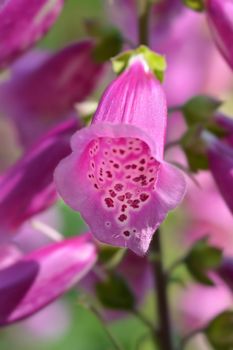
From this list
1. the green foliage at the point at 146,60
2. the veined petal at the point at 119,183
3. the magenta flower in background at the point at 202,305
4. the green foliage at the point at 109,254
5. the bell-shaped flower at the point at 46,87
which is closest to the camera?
the veined petal at the point at 119,183

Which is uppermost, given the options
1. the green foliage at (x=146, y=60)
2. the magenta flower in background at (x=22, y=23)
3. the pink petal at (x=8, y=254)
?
the magenta flower in background at (x=22, y=23)

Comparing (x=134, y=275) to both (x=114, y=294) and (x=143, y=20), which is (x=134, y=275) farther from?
(x=143, y=20)

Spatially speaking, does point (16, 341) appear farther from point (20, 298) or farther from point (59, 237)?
point (20, 298)

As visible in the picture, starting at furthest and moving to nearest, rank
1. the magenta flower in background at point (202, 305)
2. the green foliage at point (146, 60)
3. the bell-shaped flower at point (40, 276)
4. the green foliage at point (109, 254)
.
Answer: the magenta flower in background at point (202, 305)
the green foliage at point (109, 254)
the bell-shaped flower at point (40, 276)
the green foliage at point (146, 60)

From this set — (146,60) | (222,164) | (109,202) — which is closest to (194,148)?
(222,164)

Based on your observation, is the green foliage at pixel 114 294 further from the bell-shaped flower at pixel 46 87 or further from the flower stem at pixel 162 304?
the bell-shaped flower at pixel 46 87

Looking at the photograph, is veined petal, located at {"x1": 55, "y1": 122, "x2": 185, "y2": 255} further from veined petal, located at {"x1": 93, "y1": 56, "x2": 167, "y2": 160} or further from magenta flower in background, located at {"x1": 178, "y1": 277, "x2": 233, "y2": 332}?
magenta flower in background, located at {"x1": 178, "y1": 277, "x2": 233, "y2": 332}

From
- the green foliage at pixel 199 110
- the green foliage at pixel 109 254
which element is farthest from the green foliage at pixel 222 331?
the green foliage at pixel 199 110

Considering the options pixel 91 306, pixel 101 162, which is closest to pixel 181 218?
pixel 91 306
